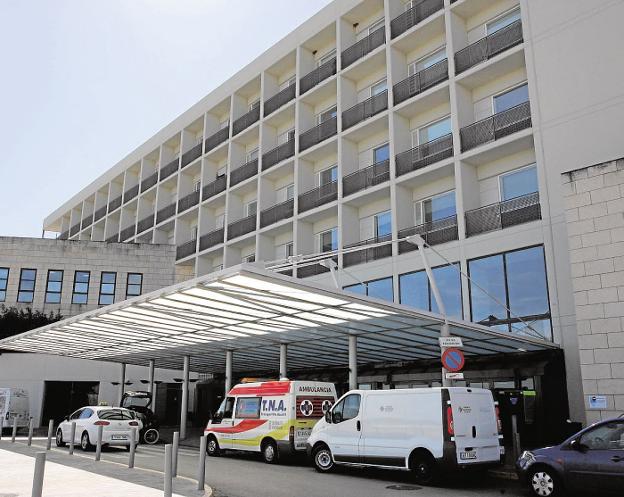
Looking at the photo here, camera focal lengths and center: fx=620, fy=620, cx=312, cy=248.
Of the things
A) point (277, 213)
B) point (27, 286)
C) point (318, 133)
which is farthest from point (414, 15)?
point (27, 286)

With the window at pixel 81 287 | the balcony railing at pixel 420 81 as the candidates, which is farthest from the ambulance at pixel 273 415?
the window at pixel 81 287

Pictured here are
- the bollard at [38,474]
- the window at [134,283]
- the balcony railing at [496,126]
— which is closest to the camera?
the bollard at [38,474]

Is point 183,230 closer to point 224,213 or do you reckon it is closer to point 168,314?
point 224,213

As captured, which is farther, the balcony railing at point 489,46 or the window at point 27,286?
the window at point 27,286

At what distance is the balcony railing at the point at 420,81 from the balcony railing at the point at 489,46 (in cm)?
76

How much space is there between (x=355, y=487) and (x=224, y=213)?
88.4 ft

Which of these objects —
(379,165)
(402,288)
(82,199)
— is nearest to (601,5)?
(379,165)

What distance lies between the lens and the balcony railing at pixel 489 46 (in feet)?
73.9

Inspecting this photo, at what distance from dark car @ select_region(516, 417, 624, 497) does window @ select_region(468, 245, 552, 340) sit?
828 cm

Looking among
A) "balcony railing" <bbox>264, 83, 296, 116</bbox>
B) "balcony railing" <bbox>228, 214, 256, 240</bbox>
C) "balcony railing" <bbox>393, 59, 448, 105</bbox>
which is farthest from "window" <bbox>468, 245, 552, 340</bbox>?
"balcony railing" <bbox>264, 83, 296, 116</bbox>

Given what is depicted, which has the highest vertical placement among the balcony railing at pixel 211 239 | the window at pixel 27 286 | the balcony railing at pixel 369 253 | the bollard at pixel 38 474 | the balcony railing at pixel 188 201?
the balcony railing at pixel 188 201

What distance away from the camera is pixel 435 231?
23.6 meters

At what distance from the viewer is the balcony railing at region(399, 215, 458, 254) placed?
2308 cm

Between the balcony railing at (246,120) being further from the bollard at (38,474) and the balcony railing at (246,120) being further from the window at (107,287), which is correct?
the bollard at (38,474)
